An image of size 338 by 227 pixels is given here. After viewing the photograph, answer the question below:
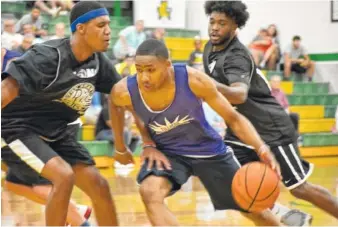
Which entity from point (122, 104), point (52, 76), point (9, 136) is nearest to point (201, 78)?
point (122, 104)

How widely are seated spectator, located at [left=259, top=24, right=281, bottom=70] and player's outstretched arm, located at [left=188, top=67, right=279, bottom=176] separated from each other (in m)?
11.6

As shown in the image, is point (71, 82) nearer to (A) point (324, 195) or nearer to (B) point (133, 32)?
(A) point (324, 195)

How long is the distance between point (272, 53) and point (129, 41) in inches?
149

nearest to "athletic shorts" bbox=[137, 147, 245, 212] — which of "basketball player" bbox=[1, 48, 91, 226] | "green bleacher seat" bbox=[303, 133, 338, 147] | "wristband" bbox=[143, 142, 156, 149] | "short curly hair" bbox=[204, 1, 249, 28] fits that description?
"wristband" bbox=[143, 142, 156, 149]

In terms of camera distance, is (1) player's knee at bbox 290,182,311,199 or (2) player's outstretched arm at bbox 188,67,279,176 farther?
(1) player's knee at bbox 290,182,311,199

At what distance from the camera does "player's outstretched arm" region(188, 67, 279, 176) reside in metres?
4.77

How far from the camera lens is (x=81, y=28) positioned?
4934mm

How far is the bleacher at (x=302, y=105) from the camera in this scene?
486 inches

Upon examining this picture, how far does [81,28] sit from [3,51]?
1.37m

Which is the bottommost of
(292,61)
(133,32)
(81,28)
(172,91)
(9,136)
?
(292,61)

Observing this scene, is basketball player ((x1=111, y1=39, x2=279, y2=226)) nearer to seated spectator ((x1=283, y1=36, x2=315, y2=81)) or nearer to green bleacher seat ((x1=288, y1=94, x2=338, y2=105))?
green bleacher seat ((x1=288, y1=94, x2=338, y2=105))

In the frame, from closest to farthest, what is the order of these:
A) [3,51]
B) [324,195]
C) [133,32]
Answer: [324,195], [3,51], [133,32]

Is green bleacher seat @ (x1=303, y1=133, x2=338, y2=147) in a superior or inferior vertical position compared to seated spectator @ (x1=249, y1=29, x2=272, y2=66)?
inferior

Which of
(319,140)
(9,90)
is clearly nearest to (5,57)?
(9,90)
